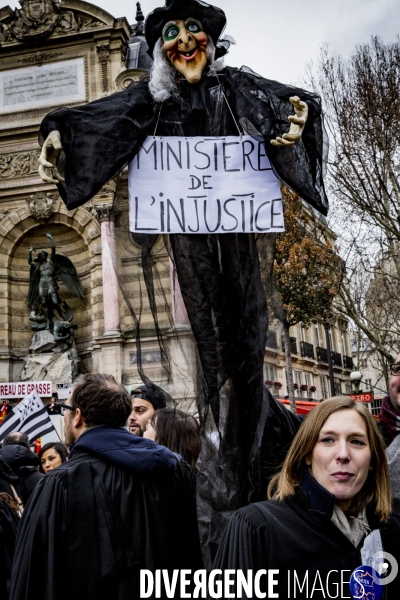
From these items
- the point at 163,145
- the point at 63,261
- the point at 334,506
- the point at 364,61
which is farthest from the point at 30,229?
the point at 334,506

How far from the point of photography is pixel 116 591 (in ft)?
9.28

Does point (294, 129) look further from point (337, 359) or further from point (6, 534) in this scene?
point (337, 359)

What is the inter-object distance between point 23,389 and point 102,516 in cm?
1663

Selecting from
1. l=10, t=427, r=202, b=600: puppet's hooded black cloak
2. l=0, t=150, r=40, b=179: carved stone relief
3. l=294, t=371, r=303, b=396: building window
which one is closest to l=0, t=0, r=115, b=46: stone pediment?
l=0, t=150, r=40, b=179: carved stone relief

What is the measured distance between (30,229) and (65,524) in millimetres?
19588

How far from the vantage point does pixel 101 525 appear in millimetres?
2824

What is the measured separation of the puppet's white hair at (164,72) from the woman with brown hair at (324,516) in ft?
6.19

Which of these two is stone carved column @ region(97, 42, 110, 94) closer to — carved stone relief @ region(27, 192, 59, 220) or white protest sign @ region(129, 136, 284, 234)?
carved stone relief @ region(27, 192, 59, 220)

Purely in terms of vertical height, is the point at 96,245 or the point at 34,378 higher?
the point at 96,245

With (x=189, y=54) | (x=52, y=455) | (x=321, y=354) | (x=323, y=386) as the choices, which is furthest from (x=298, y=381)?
(x=189, y=54)

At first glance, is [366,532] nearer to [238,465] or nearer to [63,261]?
[238,465]

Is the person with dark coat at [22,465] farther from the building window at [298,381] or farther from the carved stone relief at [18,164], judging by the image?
the building window at [298,381]

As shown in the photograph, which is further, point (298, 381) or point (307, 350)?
point (307, 350)

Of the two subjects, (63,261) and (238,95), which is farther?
(63,261)
